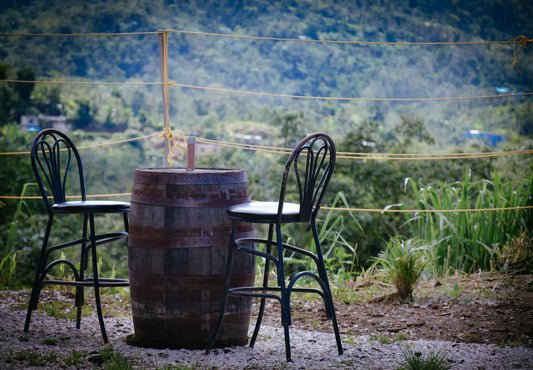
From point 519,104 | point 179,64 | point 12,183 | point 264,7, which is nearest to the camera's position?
point 12,183

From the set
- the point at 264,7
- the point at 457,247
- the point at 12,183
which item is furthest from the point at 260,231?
the point at 264,7

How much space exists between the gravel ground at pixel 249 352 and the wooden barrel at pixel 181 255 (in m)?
0.11

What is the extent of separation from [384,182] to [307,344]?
10.1 meters

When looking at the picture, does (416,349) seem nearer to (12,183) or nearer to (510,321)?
(510,321)

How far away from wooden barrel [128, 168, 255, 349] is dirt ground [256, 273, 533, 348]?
2.53 ft

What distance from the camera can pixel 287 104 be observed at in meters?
25.5

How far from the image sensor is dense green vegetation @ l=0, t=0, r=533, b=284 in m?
19.9

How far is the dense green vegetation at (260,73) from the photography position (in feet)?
65.4

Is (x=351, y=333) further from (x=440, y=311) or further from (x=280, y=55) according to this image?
(x=280, y=55)

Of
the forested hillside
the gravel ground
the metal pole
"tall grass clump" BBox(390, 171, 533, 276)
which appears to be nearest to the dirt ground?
the gravel ground

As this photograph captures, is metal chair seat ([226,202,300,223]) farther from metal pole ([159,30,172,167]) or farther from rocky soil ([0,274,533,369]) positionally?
metal pole ([159,30,172,167])

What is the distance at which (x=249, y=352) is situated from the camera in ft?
7.70

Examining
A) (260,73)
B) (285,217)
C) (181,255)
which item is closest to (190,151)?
(181,255)

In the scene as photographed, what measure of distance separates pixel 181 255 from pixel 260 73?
80.9 ft
